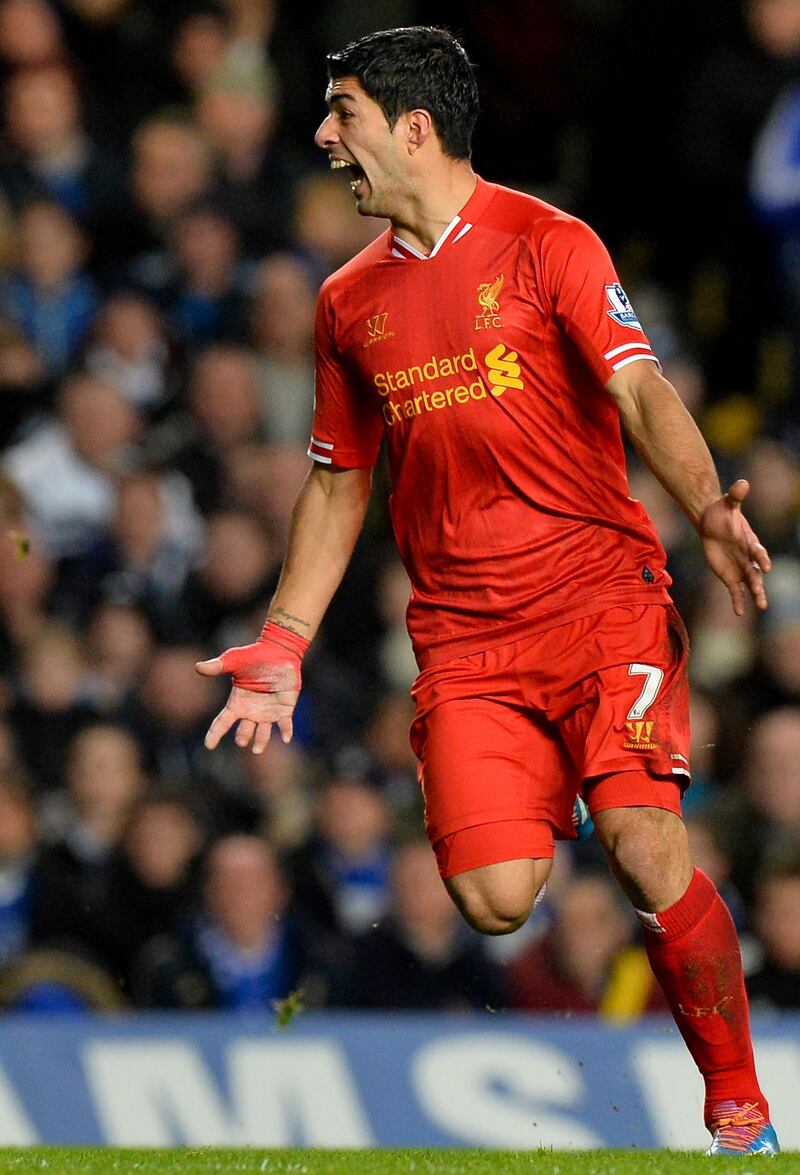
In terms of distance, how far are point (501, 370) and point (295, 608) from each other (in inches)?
32.4

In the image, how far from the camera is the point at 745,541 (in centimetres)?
391

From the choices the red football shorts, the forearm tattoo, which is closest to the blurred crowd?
the forearm tattoo

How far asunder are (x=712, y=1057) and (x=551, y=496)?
4.31 ft

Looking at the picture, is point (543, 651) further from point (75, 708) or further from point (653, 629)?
point (75, 708)

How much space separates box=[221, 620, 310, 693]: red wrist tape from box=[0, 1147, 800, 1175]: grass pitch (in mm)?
1089

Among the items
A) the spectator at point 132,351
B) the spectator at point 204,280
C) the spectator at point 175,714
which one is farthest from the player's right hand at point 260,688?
the spectator at point 204,280

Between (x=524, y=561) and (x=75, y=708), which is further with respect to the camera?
(x=75, y=708)

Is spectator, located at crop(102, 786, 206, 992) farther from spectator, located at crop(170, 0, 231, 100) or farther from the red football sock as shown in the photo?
spectator, located at crop(170, 0, 231, 100)

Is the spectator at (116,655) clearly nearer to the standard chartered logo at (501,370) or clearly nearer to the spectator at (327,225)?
the spectator at (327,225)

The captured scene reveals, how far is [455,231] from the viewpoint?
15.1 feet

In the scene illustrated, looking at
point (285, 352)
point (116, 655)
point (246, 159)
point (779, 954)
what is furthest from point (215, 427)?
point (779, 954)

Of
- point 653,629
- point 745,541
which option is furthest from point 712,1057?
point 745,541

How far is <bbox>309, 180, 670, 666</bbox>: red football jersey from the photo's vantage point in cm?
449

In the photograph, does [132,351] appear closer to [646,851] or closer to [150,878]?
[150,878]
